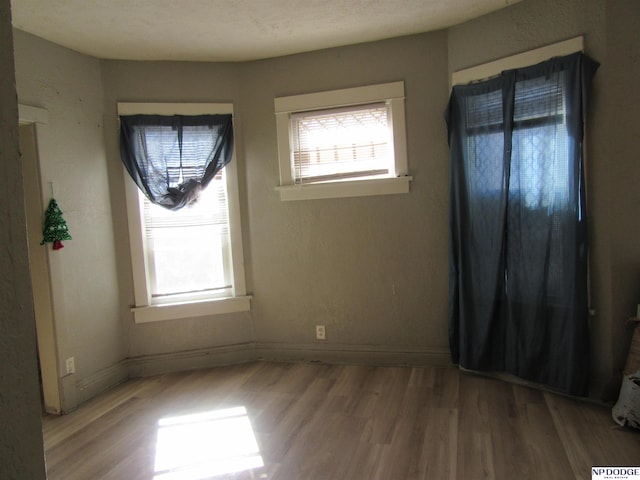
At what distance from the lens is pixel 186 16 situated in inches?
115

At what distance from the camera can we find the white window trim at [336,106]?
3557mm

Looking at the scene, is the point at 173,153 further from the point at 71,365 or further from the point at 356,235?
the point at 71,365

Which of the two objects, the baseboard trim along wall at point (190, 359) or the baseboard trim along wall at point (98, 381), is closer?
the baseboard trim along wall at point (98, 381)

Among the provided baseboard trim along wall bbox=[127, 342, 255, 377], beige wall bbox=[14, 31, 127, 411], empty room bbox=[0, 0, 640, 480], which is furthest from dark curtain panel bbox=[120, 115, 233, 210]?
baseboard trim along wall bbox=[127, 342, 255, 377]

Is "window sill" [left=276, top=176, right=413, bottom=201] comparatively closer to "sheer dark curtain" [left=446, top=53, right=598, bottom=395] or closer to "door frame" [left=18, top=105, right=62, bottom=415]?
"sheer dark curtain" [left=446, top=53, right=598, bottom=395]

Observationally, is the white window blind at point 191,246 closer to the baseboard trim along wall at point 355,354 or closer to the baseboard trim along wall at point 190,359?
the baseboard trim along wall at point 190,359

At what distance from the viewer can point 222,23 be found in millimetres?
3064

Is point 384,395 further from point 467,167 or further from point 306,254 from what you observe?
point 467,167

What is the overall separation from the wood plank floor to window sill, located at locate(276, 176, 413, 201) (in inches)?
57.5

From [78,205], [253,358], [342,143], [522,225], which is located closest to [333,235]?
[342,143]

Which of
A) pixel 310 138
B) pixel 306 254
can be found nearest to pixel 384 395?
pixel 306 254

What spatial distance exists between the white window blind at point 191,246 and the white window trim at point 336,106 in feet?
1.92

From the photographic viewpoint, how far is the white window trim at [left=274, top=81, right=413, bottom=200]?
356 centimetres

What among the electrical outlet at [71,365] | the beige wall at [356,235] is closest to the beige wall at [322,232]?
the beige wall at [356,235]
